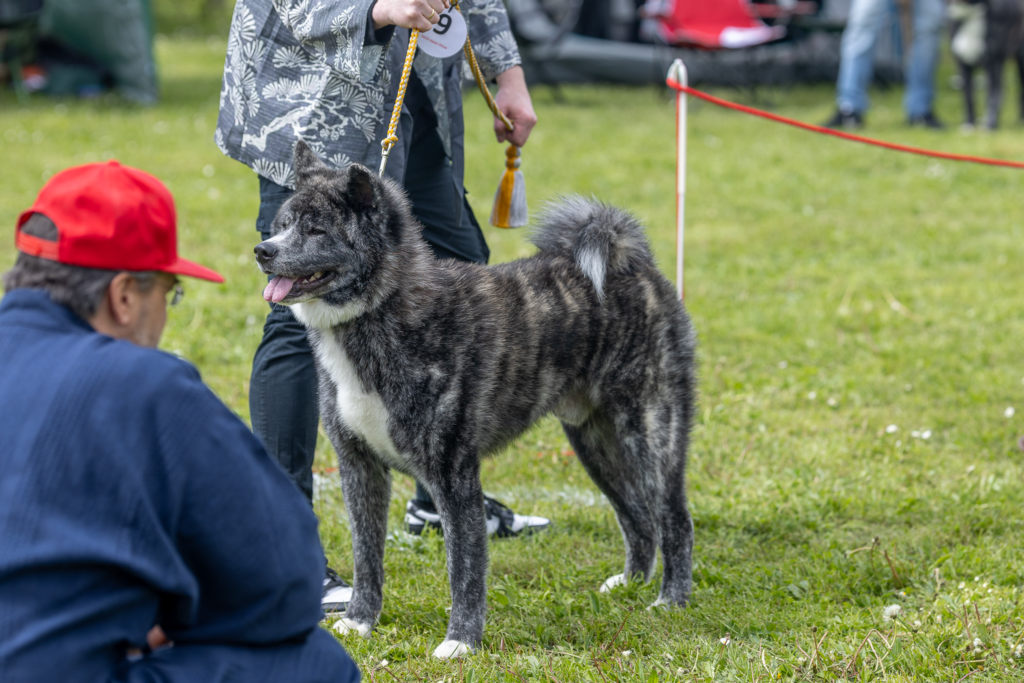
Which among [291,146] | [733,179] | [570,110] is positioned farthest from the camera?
[570,110]

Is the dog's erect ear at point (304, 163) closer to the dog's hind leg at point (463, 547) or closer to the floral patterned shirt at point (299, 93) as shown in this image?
the floral patterned shirt at point (299, 93)

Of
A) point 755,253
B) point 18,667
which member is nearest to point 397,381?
point 18,667

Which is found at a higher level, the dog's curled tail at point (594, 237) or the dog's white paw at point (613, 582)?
the dog's curled tail at point (594, 237)

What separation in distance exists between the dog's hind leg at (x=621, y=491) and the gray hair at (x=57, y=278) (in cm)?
193

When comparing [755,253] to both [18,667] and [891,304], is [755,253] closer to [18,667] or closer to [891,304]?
[891,304]

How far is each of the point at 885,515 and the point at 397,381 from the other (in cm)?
209

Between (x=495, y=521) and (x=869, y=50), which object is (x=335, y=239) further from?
(x=869, y=50)

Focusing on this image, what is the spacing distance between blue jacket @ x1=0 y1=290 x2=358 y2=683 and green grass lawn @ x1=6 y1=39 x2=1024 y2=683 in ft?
3.98

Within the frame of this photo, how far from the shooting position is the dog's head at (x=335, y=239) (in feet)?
8.38

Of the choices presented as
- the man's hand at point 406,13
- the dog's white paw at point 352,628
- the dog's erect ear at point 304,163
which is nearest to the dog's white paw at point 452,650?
the dog's white paw at point 352,628

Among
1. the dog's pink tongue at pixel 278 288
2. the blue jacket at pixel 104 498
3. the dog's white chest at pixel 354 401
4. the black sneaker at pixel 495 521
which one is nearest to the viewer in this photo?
the blue jacket at pixel 104 498

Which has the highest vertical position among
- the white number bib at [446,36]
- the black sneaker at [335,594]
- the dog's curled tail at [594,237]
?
the white number bib at [446,36]

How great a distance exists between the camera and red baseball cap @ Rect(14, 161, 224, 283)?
1622 mm

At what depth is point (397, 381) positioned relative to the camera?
2.70m
